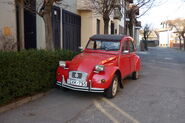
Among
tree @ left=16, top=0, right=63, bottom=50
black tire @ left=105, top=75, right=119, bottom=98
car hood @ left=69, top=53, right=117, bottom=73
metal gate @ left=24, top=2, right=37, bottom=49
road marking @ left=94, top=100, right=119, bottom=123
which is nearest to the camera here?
road marking @ left=94, top=100, right=119, bottom=123

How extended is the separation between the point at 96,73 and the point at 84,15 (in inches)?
427

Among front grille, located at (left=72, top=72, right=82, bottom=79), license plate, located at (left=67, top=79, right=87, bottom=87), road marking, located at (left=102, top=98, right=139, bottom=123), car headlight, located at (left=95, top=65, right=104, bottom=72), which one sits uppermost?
car headlight, located at (left=95, top=65, right=104, bottom=72)

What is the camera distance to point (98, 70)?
21.5 feet

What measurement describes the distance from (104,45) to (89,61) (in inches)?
66.1

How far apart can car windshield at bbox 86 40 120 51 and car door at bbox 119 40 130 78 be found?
235mm

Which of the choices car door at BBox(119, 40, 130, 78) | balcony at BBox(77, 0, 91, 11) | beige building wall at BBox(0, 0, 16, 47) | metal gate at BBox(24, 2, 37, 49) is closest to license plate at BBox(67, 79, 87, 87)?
car door at BBox(119, 40, 130, 78)

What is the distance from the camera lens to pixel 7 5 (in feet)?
29.6

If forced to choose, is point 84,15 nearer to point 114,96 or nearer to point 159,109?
point 114,96

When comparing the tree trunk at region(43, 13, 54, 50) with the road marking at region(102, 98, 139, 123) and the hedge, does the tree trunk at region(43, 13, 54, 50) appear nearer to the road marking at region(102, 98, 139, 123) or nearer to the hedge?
the hedge

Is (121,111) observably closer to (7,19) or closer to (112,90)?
(112,90)

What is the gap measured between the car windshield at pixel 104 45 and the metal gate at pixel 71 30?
619 cm

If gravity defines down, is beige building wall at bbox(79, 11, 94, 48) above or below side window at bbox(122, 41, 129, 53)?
above

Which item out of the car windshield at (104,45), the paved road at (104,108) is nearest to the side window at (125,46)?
the car windshield at (104,45)

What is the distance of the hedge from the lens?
5367 mm
